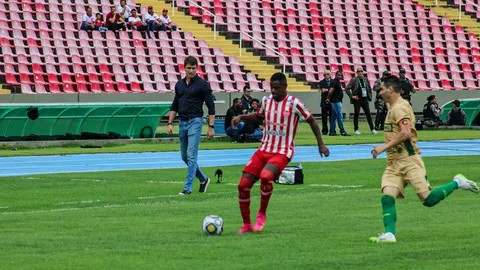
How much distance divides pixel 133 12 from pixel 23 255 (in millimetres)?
33718

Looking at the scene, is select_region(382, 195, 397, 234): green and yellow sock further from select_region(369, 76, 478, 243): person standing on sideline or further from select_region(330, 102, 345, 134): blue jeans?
select_region(330, 102, 345, 134): blue jeans

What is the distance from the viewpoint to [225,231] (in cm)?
1405

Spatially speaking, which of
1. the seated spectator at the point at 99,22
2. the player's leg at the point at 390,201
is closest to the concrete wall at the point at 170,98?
the seated spectator at the point at 99,22

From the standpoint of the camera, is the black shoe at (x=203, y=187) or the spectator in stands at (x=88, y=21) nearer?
the black shoe at (x=203, y=187)

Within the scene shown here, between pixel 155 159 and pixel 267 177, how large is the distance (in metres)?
15.4

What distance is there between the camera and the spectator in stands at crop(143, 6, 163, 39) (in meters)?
45.4

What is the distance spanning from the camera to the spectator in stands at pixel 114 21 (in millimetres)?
44125

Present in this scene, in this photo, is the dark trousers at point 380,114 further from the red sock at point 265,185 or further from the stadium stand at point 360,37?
the red sock at point 265,185

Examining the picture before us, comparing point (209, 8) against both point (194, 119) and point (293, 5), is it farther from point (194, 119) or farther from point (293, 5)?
A: point (194, 119)

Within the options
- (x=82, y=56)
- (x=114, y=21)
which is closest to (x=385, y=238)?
(x=82, y=56)

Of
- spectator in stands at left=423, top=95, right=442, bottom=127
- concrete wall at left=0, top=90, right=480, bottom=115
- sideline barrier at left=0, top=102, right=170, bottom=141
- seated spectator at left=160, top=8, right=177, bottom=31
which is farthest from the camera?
seated spectator at left=160, top=8, right=177, bottom=31

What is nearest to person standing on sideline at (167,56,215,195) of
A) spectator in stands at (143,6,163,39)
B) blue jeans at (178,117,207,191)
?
blue jeans at (178,117,207,191)

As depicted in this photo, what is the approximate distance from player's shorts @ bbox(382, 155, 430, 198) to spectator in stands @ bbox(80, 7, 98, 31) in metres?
31.4

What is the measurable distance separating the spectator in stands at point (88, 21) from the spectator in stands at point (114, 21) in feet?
1.91
